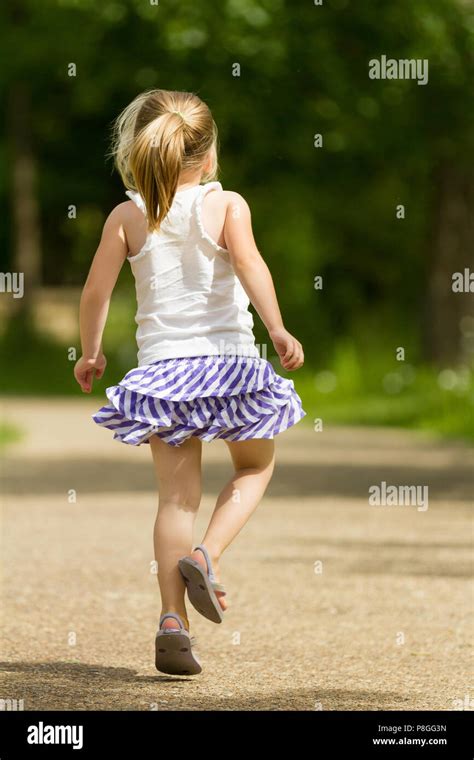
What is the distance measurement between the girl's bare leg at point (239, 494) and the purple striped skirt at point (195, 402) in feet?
0.46

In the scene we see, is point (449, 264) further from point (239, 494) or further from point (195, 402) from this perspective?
point (195, 402)

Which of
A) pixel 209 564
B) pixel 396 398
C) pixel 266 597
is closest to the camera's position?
pixel 209 564

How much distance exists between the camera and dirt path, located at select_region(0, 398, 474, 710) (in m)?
4.73

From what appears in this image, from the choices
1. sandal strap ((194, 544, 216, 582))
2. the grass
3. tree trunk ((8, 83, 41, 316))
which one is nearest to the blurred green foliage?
the grass

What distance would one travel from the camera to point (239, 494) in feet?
16.1

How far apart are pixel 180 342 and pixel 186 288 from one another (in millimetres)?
162

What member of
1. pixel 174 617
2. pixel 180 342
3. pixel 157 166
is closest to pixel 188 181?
pixel 157 166

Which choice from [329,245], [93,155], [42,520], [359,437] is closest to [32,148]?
[93,155]

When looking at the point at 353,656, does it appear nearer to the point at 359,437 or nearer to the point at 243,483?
the point at 243,483

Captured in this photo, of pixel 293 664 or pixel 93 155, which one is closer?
pixel 293 664

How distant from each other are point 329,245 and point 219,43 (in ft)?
38.9
